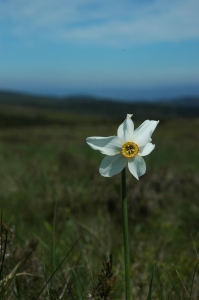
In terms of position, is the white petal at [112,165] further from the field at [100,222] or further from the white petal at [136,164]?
the field at [100,222]

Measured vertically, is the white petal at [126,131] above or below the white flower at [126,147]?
above

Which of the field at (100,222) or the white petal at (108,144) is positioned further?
the field at (100,222)

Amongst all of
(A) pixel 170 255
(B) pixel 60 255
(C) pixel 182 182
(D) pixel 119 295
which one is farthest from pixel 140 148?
(C) pixel 182 182

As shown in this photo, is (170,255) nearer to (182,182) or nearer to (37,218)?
(37,218)

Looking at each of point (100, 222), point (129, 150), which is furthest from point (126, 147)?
point (100, 222)

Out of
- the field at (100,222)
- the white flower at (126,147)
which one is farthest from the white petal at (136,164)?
the field at (100,222)

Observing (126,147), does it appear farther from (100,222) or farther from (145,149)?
(100,222)
